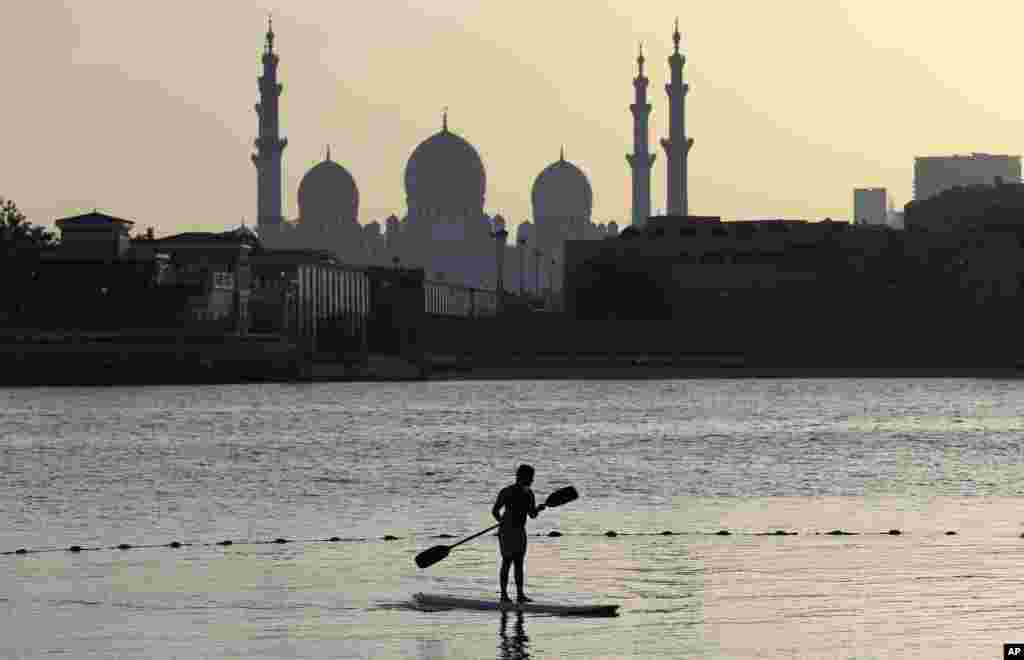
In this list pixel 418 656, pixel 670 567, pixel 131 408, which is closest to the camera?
pixel 418 656

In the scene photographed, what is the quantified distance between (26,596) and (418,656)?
925 centimetres

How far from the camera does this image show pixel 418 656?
33.3 meters

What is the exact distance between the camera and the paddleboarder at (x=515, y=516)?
35.9 metres

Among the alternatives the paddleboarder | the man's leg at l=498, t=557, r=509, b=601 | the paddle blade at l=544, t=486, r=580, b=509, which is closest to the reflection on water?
the man's leg at l=498, t=557, r=509, b=601

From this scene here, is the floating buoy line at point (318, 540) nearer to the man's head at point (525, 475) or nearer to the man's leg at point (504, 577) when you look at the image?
the man's leg at point (504, 577)

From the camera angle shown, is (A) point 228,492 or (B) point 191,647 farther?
(A) point 228,492

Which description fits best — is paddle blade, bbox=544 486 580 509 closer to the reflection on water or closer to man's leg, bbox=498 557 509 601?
man's leg, bbox=498 557 509 601

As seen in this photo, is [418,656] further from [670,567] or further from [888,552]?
[888,552]

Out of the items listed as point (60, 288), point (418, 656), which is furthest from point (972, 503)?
point (60, 288)

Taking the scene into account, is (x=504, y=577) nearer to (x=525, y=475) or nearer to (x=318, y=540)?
(x=525, y=475)

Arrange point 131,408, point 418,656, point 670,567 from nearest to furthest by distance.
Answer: point 418,656, point 670,567, point 131,408

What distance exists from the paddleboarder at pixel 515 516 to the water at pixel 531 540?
2.76ft

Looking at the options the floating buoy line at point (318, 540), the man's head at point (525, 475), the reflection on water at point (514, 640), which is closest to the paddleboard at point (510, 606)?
the reflection on water at point (514, 640)

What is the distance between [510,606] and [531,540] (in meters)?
12.1
